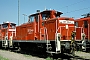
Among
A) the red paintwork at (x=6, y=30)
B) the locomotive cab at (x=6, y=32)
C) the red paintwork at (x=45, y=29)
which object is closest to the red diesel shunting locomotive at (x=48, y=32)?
the red paintwork at (x=45, y=29)

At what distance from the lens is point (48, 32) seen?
46.3 ft

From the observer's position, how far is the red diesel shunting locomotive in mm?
12703

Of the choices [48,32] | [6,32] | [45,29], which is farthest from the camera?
[6,32]

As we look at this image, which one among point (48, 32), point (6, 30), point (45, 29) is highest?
point (6, 30)

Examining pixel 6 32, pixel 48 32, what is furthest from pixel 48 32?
pixel 6 32

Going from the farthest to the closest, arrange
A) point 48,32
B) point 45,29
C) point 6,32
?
point 6,32
point 45,29
point 48,32

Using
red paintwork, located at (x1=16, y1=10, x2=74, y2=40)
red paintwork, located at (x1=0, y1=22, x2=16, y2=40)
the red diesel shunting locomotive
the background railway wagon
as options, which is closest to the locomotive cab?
red paintwork, located at (x1=0, y1=22, x2=16, y2=40)

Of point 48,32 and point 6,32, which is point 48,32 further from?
point 6,32

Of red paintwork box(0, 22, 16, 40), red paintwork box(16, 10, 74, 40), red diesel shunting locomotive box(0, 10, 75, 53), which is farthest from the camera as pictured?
red paintwork box(0, 22, 16, 40)

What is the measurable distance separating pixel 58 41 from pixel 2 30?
41.8 ft

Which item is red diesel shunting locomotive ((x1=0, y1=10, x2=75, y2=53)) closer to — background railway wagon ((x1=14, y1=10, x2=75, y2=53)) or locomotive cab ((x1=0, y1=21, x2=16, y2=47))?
background railway wagon ((x1=14, y1=10, x2=75, y2=53))

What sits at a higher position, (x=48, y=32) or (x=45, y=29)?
(x=45, y=29)

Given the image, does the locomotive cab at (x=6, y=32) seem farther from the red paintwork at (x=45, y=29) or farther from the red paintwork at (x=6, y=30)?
the red paintwork at (x=45, y=29)

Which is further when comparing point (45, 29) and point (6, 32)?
point (6, 32)
